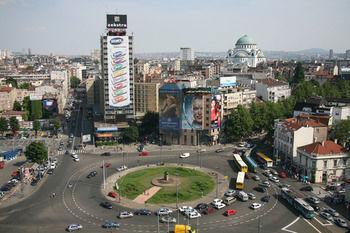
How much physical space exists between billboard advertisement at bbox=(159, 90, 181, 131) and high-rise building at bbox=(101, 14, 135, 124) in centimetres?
1353

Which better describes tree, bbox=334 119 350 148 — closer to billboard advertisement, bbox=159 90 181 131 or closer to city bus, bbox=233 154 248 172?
city bus, bbox=233 154 248 172

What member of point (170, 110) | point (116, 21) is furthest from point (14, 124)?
point (170, 110)

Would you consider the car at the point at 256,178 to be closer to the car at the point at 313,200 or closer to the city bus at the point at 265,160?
the city bus at the point at 265,160

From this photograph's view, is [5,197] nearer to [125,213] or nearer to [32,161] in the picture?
[32,161]

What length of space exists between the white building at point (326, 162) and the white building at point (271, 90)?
68.2 metres

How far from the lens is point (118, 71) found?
4250 inches

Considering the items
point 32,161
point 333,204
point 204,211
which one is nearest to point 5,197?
point 32,161

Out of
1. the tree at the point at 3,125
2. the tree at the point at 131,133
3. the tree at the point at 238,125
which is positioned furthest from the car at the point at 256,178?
the tree at the point at 3,125

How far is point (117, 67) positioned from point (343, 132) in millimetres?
60057

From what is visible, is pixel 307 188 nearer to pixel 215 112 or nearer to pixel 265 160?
pixel 265 160

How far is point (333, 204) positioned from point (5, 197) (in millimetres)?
52487

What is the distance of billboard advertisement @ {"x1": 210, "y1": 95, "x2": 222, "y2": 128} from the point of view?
99625 millimetres

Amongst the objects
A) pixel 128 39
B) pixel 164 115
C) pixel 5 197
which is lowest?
pixel 5 197

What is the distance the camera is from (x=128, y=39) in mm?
107062
